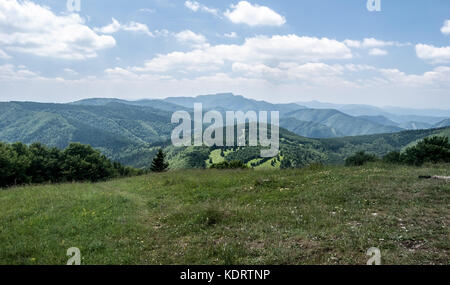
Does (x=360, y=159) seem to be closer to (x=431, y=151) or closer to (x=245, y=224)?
(x=431, y=151)

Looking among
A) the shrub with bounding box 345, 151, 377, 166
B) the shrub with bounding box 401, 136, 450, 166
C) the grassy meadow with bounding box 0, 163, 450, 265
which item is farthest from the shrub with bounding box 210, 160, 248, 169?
the shrub with bounding box 401, 136, 450, 166

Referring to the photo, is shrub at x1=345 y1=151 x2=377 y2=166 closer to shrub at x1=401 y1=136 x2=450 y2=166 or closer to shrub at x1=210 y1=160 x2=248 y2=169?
shrub at x1=401 y1=136 x2=450 y2=166

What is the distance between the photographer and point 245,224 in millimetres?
11219

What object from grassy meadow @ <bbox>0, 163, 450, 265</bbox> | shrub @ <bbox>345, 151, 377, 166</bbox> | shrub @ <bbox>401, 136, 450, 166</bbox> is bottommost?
shrub @ <bbox>345, 151, 377, 166</bbox>

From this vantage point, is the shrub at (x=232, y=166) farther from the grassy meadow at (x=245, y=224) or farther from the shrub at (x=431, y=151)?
the shrub at (x=431, y=151)

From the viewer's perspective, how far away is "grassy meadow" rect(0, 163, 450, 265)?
825cm

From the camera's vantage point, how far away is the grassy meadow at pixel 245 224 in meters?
8.25

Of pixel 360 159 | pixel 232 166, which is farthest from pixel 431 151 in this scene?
pixel 232 166

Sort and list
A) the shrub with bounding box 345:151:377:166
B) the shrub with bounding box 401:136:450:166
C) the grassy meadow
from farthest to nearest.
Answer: the shrub with bounding box 345:151:377:166, the shrub with bounding box 401:136:450:166, the grassy meadow
